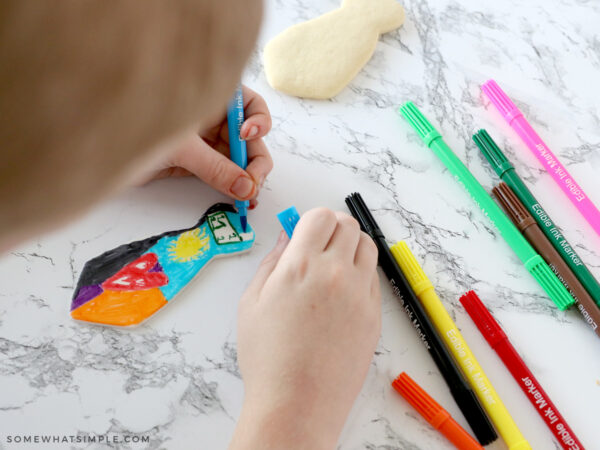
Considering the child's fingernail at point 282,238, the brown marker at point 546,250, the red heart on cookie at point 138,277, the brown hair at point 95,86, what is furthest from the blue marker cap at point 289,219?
the brown hair at point 95,86

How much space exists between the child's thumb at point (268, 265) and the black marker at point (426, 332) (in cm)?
8

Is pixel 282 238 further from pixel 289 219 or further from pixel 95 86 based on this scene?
pixel 95 86

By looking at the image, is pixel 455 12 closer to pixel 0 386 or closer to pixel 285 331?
pixel 285 331

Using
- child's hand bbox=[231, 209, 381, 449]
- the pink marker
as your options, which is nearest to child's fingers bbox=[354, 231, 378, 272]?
child's hand bbox=[231, 209, 381, 449]

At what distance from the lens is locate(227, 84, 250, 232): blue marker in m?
0.52

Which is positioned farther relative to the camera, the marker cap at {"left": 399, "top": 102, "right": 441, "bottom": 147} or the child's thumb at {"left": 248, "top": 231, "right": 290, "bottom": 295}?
the marker cap at {"left": 399, "top": 102, "right": 441, "bottom": 147}

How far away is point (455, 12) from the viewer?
729 mm

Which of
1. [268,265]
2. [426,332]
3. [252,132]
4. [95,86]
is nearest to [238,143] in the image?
[252,132]

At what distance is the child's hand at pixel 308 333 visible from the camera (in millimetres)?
422

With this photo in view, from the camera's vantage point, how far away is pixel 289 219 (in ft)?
1.72

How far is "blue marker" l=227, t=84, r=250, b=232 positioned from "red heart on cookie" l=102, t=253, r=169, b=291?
9 centimetres

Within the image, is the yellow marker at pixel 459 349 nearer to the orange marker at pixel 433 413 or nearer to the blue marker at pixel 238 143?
the orange marker at pixel 433 413

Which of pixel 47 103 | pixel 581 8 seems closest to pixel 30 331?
pixel 47 103

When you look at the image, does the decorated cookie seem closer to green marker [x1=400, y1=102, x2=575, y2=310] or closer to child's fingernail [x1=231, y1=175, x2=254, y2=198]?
child's fingernail [x1=231, y1=175, x2=254, y2=198]
